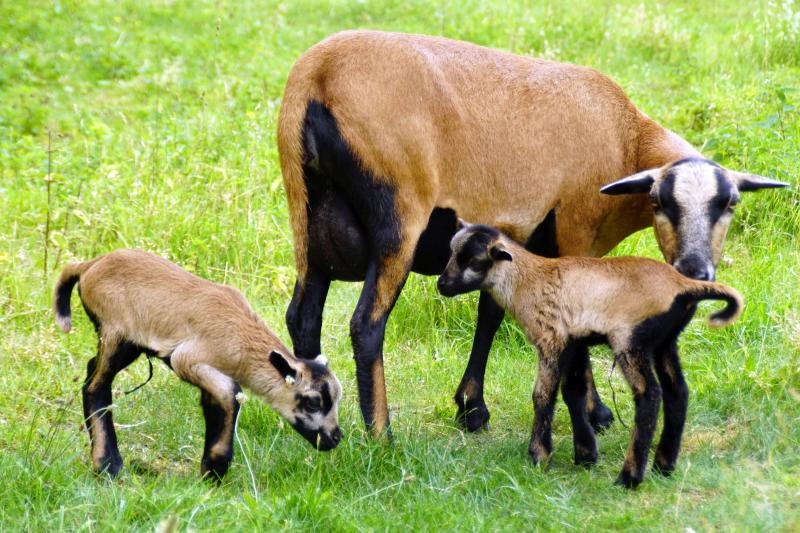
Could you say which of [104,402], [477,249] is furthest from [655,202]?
[104,402]

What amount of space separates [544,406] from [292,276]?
3.13m

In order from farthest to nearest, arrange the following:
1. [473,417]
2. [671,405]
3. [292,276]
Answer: [292,276] < [473,417] < [671,405]

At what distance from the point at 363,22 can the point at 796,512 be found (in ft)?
33.4

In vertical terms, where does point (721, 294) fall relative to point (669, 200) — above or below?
below

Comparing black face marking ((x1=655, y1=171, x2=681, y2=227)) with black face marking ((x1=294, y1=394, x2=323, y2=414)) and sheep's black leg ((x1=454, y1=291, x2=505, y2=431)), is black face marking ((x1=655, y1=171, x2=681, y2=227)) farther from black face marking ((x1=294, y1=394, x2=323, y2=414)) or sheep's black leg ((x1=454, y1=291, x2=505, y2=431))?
black face marking ((x1=294, y1=394, x2=323, y2=414))

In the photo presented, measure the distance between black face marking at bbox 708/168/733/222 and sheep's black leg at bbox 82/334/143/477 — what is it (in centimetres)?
301

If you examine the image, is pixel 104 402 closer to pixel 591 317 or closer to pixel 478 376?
pixel 478 376

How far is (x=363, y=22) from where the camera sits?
13875 millimetres

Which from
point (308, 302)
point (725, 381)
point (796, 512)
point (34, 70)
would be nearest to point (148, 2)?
point (34, 70)

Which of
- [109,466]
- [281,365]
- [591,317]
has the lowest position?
[109,466]

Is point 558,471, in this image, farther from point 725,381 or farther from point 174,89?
point 174,89

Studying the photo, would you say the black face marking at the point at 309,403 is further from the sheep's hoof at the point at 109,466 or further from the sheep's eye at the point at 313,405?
the sheep's hoof at the point at 109,466

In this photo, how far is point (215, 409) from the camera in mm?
5324

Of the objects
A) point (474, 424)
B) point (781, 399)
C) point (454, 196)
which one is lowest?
point (474, 424)
